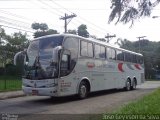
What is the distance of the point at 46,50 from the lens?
1396 cm

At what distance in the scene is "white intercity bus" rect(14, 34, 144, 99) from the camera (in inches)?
529

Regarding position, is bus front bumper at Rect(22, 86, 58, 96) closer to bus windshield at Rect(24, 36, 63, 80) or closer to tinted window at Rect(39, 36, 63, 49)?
bus windshield at Rect(24, 36, 63, 80)

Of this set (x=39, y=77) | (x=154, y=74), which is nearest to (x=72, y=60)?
(x=39, y=77)

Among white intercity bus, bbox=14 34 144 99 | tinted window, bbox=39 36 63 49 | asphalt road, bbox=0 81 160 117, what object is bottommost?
asphalt road, bbox=0 81 160 117

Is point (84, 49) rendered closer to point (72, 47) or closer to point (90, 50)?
point (90, 50)

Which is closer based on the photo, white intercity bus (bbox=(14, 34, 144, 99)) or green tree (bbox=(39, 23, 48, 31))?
white intercity bus (bbox=(14, 34, 144, 99))

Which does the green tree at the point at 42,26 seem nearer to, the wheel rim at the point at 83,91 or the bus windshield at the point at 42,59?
the wheel rim at the point at 83,91

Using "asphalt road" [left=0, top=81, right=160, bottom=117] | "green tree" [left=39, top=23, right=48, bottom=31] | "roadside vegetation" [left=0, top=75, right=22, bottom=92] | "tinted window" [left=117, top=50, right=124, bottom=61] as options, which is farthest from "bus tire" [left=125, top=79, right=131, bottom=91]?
"green tree" [left=39, top=23, right=48, bottom=31]

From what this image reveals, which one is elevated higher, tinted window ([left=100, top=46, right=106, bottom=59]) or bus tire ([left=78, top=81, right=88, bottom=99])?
tinted window ([left=100, top=46, right=106, bottom=59])

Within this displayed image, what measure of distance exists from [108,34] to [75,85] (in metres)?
33.3

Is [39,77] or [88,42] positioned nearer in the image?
[39,77]

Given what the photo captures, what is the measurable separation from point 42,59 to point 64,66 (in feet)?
3.52

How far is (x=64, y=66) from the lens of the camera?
13859 millimetres

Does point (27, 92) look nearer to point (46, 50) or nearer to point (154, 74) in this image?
point (46, 50)
